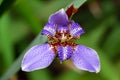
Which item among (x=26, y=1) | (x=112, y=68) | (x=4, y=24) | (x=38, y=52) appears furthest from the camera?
(x=112, y=68)

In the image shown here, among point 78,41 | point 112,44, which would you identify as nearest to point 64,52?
point 78,41

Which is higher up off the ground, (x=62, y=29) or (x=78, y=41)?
(x=62, y=29)

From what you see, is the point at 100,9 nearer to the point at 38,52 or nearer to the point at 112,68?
the point at 112,68

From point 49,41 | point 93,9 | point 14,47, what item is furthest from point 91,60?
point 93,9

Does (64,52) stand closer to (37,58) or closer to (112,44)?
(37,58)

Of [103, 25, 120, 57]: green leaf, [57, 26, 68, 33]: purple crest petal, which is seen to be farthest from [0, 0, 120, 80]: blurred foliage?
[57, 26, 68, 33]: purple crest petal

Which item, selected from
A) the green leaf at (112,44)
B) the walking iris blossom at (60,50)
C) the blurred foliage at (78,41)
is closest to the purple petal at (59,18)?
the walking iris blossom at (60,50)
